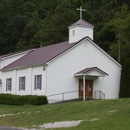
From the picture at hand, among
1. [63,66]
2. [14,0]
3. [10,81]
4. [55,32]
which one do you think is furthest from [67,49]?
[14,0]

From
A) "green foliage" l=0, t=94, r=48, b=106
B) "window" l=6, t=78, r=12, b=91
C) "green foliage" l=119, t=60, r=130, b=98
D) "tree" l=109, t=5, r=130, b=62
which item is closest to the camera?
"green foliage" l=0, t=94, r=48, b=106

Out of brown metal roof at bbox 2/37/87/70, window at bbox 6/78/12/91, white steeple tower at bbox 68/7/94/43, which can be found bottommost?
window at bbox 6/78/12/91

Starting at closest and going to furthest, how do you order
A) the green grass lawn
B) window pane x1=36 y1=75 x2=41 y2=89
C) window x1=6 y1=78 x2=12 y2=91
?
the green grass lawn
window pane x1=36 y1=75 x2=41 y2=89
window x1=6 y1=78 x2=12 y2=91

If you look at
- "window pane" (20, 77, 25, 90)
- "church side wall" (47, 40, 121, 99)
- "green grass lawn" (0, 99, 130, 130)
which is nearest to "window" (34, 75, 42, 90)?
"church side wall" (47, 40, 121, 99)

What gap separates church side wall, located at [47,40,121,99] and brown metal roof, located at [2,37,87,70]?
84 cm

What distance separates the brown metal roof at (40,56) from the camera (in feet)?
130

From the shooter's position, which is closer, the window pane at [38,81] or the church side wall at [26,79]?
the church side wall at [26,79]

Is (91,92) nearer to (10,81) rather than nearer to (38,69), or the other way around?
(38,69)

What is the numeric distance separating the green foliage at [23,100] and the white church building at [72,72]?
142 cm

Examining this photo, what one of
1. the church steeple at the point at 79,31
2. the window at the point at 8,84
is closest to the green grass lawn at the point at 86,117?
the church steeple at the point at 79,31

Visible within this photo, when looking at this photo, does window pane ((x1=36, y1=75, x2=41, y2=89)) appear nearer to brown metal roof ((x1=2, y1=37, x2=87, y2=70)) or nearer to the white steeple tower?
brown metal roof ((x1=2, y1=37, x2=87, y2=70))

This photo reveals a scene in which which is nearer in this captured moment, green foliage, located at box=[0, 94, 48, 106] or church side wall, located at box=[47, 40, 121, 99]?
green foliage, located at box=[0, 94, 48, 106]

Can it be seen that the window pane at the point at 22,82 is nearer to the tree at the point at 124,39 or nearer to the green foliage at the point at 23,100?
the green foliage at the point at 23,100

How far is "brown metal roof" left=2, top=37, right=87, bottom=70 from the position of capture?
130ft
